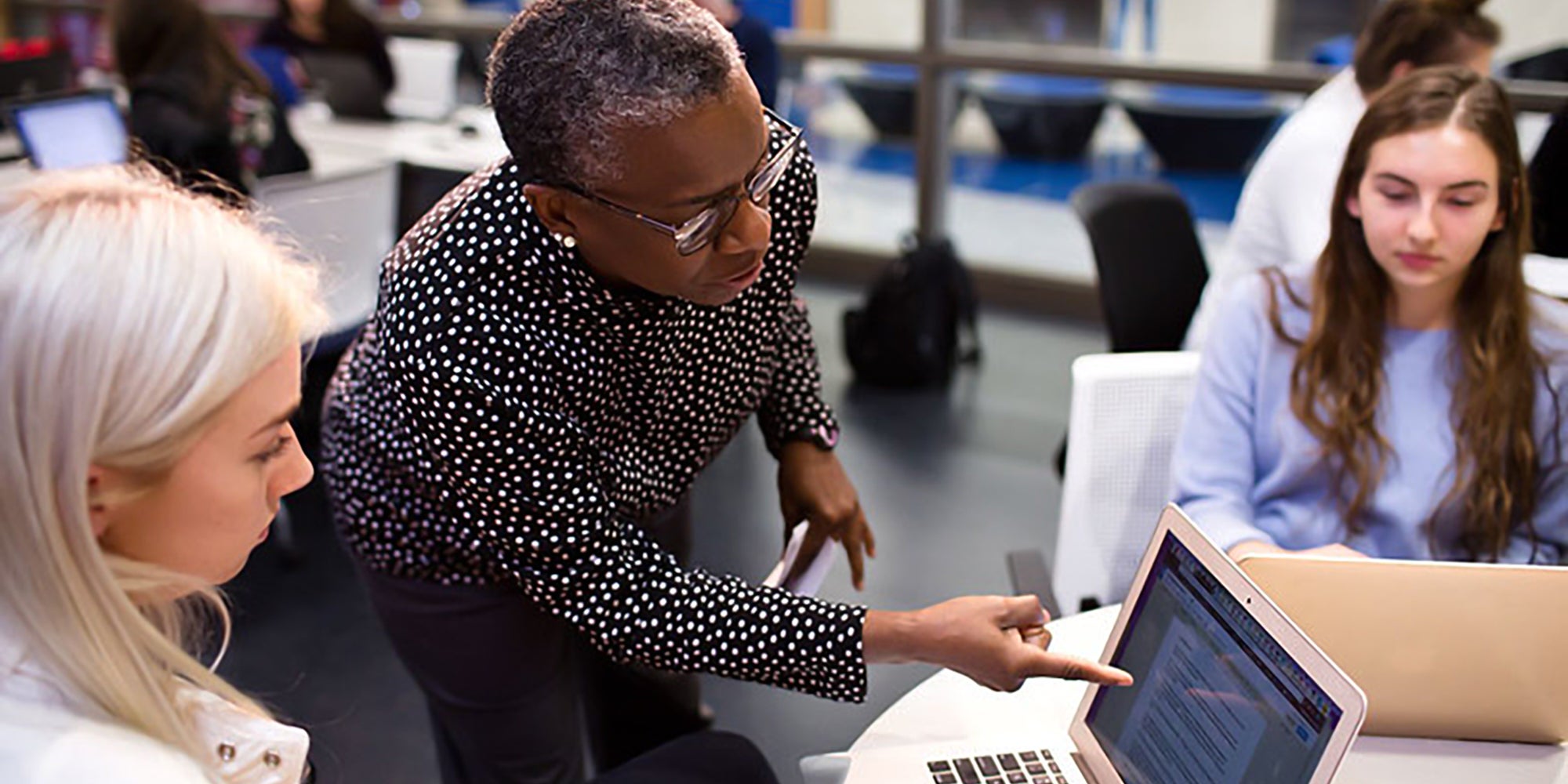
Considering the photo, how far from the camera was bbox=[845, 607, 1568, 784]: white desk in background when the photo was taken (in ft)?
4.43

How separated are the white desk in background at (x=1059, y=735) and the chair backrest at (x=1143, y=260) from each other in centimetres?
117

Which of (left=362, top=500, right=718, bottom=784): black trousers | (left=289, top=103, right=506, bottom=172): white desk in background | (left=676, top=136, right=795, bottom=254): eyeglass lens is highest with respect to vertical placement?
(left=676, top=136, right=795, bottom=254): eyeglass lens

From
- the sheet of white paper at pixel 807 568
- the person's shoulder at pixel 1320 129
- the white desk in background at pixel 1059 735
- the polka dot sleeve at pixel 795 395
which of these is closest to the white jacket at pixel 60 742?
the white desk in background at pixel 1059 735

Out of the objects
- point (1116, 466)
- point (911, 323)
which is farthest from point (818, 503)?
point (911, 323)

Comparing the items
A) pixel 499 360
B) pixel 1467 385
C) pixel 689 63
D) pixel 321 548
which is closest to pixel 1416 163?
pixel 1467 385

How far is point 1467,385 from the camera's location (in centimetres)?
180

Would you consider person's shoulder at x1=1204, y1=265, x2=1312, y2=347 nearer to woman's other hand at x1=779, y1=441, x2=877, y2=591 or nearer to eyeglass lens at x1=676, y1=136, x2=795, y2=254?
woman's other hand at x1=779, y1=441, x2=877, y2=591

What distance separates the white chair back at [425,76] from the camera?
534 centimetres

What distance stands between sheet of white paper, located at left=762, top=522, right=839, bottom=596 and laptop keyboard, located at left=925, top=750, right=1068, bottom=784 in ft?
1.05

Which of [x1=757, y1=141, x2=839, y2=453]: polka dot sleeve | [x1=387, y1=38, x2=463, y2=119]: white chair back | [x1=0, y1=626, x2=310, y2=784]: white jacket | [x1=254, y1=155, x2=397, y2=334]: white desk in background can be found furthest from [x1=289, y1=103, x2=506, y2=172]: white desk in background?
[x1=0, y1=626, x2=310, y2=784]: white jacket

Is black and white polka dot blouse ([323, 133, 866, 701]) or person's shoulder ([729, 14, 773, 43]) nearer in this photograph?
black and white polka dot blouse ([323, 133, 866, 701])

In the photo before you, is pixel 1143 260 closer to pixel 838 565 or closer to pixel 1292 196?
pixel 1292 196

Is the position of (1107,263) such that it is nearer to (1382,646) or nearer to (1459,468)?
(1459,468)

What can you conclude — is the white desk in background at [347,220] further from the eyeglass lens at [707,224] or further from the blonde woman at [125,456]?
the blonde woman at [125,456]
